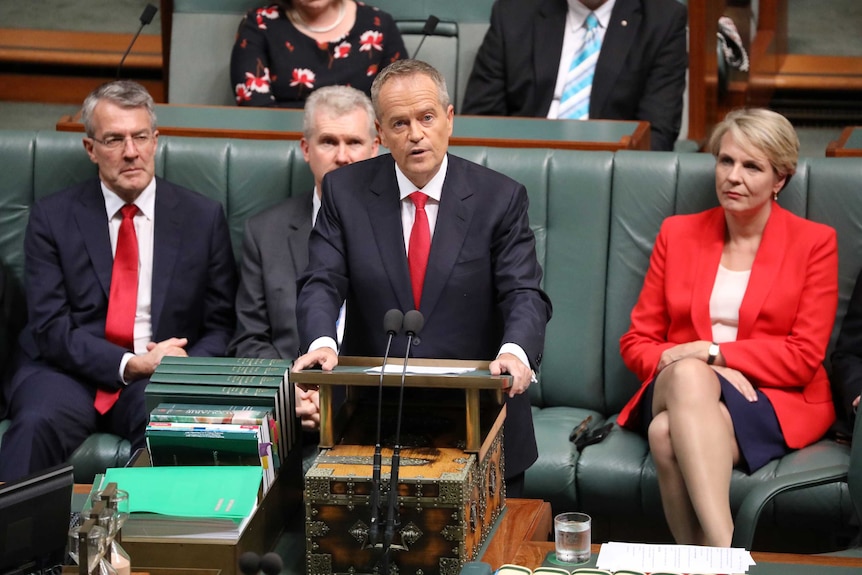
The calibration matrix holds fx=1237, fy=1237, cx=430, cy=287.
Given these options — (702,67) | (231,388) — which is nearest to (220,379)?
(231,388)

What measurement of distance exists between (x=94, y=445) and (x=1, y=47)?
307 centimetres

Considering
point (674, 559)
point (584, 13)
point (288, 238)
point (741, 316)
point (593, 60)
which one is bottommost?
point (674, 559)

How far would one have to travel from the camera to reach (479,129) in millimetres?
3727

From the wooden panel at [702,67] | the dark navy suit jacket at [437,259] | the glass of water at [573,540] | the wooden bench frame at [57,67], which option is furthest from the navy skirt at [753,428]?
the wooden bench frame at [57,67]

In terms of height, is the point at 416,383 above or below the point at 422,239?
below

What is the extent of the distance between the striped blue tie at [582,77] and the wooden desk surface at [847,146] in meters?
0.90

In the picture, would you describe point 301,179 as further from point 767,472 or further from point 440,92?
point 767,472

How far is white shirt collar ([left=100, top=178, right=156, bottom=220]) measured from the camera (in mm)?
3299

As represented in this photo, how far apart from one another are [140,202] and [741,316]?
1589 millimetres

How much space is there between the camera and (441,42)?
4645 mm

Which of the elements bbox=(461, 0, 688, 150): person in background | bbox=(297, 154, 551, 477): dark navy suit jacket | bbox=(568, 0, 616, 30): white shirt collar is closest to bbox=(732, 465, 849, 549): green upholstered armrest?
bbox=(297, 154, 551, 477): dark navy suit jacket

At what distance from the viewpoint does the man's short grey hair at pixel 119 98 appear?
324 centimetres

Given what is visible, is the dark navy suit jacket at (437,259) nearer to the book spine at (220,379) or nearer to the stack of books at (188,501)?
the book spine at (220,379)

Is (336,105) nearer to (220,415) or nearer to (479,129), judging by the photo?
(479,129)
